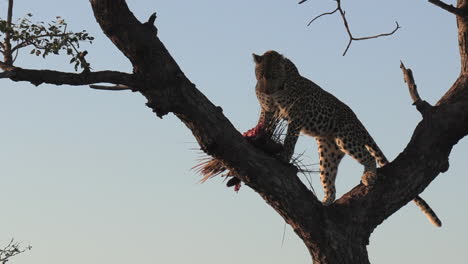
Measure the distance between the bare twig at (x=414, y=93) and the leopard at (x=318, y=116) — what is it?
0.73 meters

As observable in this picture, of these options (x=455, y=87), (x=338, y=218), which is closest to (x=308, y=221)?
(x=338, y=218)

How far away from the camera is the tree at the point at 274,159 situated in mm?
6773

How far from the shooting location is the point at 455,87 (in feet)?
27.6

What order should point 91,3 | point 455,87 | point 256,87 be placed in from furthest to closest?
point 256,87 < point 455,87 < point 91,3

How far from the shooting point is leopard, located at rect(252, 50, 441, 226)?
8750mm

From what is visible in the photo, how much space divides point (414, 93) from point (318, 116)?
98 cm

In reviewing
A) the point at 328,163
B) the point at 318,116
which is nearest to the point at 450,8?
the point at 318,116

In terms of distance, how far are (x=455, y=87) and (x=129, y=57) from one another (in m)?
3.27

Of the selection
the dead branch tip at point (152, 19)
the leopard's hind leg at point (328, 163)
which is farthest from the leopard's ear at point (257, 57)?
the dead branch tip at point (152, 19)

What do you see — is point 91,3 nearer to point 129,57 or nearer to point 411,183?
point 129,57

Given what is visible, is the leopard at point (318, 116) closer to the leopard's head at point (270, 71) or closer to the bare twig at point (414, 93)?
the leopard's head at point (270, 71)

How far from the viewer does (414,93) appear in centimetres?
843

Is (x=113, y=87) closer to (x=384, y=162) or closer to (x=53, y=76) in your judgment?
(x=53, y=76)

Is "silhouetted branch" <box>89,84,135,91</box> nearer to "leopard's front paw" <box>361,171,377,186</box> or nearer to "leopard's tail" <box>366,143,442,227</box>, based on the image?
"leopard's front paw" <box>361,171,377,186</box>
